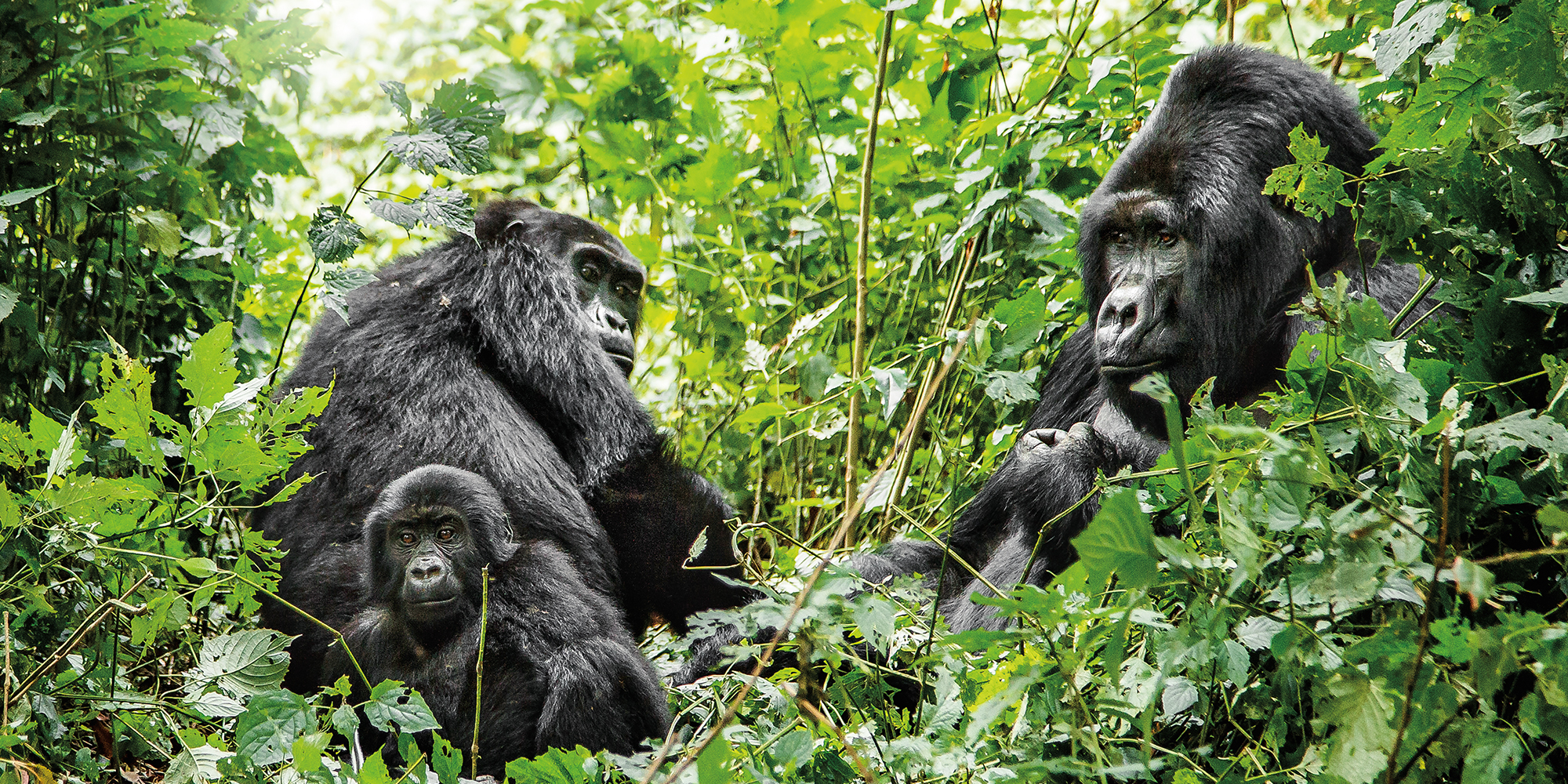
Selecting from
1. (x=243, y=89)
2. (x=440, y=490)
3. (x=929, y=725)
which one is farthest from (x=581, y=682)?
(x=243, y=89)

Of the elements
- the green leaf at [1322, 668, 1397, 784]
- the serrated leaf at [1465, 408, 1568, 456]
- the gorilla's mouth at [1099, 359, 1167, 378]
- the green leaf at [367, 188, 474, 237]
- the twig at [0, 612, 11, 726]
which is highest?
the green leaf at [367, 188, 474, 237]

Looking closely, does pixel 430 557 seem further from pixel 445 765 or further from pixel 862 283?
pixel 862 283

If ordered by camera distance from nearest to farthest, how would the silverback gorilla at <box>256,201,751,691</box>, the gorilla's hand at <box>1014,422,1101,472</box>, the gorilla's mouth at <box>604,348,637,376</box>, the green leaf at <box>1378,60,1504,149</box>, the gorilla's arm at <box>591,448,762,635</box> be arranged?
the green leaf at <box>1378,60,1504,149</box> → the gorilla's hand at <box>1014,422,1101,472</box> → the silverback gorilla at <box>256,201,751,691</box> → the gorilla's arm at <box>591,448,762,635</box> → the gorilla's mouth at <box>604,348,637,376</box>

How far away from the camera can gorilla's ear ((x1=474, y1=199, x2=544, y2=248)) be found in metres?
4.04

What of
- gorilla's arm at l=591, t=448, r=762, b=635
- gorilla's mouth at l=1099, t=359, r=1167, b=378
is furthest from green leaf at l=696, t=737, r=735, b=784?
gorilla's arm at l=591, t=448, r=762, b=635

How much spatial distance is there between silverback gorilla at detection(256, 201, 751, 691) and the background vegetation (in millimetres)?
217

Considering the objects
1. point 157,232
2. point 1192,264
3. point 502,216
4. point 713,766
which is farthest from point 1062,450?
point 157,232

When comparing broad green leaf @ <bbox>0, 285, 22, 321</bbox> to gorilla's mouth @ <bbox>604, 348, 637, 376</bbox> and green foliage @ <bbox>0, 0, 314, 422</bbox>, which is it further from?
gorilla's mouth @ <bbox>604, 348, 637, 376</bbox>

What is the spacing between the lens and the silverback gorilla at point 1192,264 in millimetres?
2717

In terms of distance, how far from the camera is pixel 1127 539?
4.54 ft

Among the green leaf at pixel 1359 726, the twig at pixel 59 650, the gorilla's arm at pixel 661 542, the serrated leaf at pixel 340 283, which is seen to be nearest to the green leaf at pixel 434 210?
the serrated leaf at pixel 340 283

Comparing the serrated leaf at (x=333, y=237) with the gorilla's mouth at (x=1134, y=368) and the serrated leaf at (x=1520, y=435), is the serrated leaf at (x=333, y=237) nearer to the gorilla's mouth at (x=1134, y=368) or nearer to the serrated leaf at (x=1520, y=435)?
the gorilla's mouth at (x=1134, y=368)

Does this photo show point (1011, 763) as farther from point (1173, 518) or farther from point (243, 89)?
point (243, 89)

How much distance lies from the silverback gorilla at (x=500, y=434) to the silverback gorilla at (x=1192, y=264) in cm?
97
